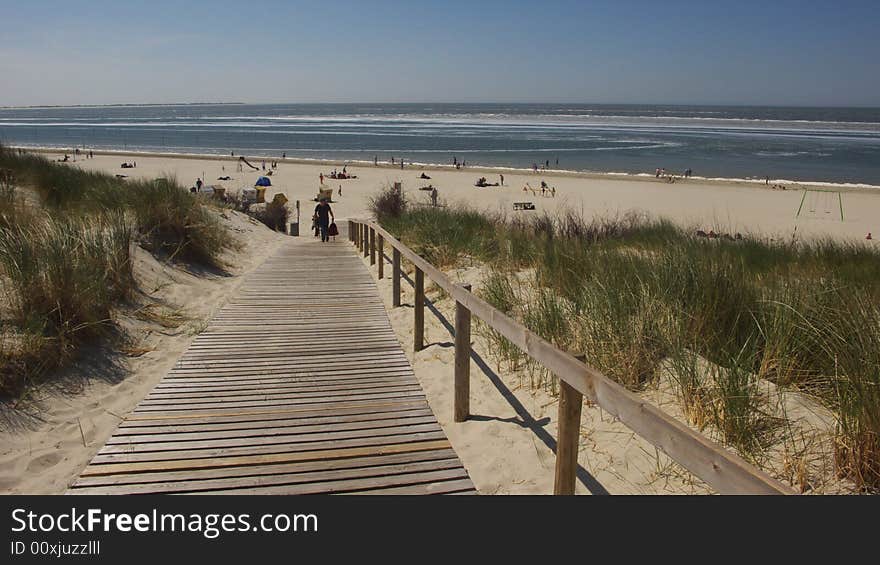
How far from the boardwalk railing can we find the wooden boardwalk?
0.67 m

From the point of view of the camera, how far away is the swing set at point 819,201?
24.1m

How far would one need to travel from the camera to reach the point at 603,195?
29.0 m

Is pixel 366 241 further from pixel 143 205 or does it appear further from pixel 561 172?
pixel 561 172

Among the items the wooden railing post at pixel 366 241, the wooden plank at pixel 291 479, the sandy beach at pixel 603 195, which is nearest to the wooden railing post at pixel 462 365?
the wooden plank at pixel 291 479

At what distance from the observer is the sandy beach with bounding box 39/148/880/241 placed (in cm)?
2167

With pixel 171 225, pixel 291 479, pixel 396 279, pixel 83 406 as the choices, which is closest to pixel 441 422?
pixel 291 479

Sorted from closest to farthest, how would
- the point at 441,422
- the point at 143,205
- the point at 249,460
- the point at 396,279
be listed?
the point at 249,460 → the point at 441,422 → the point at 396,279 → the point at 143,205

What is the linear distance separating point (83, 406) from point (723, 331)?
17.2 ft

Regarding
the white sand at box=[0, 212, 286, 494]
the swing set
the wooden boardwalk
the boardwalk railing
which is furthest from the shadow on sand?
the swing set

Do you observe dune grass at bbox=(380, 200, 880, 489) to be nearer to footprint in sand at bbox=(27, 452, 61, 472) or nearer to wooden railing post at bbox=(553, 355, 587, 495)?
wooden railing post at bbox=(553, 355, 587, 495)

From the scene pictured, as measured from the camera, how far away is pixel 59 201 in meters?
9.72

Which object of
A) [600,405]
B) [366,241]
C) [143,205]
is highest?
[143,205]

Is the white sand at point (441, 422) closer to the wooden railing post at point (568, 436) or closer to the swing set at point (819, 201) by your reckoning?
the wooden railing post at point (568, 436)
